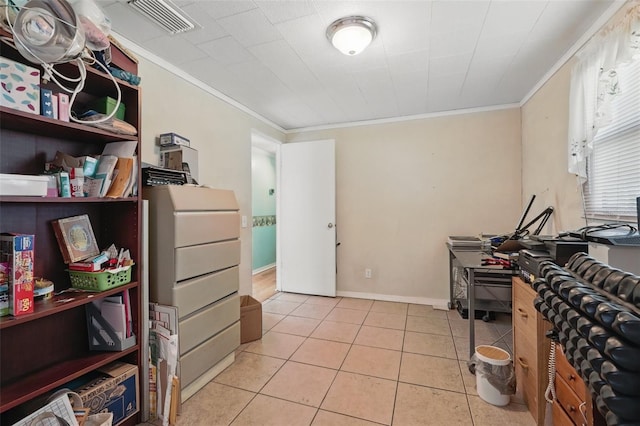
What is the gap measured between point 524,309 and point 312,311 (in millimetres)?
2172

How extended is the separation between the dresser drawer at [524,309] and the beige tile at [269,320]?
212 centimetres

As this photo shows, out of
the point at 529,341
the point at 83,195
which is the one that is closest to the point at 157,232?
the point at 83,195

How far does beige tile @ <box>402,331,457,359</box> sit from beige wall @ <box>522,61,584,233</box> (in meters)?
1.34

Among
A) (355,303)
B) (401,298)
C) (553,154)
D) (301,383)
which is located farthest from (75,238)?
(553,154)

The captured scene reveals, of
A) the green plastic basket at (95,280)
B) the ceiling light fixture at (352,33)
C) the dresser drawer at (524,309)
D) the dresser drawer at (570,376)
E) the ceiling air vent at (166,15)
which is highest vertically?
the ceiling air vent at (166,15)

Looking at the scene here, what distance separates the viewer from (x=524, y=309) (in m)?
1.62

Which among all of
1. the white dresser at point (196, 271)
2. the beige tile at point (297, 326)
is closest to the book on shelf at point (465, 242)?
the beige tile at point (297, 326)

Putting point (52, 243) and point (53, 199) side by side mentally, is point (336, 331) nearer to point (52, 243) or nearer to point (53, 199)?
point (52, 243)

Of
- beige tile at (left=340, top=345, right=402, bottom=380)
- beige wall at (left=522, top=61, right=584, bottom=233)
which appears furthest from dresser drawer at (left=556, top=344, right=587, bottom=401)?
beige wall at (left=522, top=61, right=584, bottom=233)

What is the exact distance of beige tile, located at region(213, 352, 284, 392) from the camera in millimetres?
1922

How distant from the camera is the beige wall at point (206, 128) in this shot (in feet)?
6.78

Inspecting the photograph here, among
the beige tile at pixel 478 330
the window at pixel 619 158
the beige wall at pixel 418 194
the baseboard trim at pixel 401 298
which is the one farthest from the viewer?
the baseboard trim at pixel 401 298

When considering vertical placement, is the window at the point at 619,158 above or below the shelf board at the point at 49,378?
above

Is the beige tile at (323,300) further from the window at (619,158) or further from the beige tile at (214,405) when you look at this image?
the window at (619,158)
